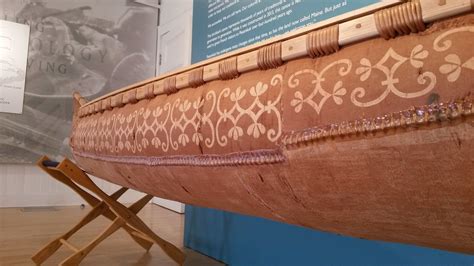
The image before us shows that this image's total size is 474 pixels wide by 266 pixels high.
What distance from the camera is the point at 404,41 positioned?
27 cm

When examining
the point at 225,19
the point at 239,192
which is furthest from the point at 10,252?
the point at 239,192

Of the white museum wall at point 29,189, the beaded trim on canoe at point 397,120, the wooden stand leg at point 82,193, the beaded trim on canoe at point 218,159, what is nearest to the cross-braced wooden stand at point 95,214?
the wooden stand leg at point 82,193

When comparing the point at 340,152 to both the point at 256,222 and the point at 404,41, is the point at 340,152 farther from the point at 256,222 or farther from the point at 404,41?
the point at 256,222

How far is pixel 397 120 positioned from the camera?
26 centimetres

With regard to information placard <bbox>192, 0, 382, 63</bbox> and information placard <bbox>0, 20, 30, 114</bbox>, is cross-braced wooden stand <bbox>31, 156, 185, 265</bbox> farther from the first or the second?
information placard <bbox>0, 20, 30, 114</bbox>

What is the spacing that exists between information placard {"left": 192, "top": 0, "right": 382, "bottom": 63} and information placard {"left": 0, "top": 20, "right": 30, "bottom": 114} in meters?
2.13

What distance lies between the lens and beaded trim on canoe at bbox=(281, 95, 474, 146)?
233 millimetres

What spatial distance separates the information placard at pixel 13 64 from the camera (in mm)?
3104

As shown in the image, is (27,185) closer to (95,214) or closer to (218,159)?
(95,214)

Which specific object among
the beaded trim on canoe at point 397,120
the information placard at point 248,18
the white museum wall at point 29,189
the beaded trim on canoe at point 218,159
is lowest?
the white museum wall at point 29,189

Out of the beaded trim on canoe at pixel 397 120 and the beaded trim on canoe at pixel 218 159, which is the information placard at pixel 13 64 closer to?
the beaded trim on canoe at pixel 218 159

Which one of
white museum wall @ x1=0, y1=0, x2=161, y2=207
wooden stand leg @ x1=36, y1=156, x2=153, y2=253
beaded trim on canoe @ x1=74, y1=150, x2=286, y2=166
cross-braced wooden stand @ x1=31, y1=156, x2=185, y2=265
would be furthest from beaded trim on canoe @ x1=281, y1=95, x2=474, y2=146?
white museum wall @ x1=0, y1=0, x2=161, y2=207

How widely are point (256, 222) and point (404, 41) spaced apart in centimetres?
123

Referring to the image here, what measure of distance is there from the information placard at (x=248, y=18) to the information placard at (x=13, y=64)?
2.13m
